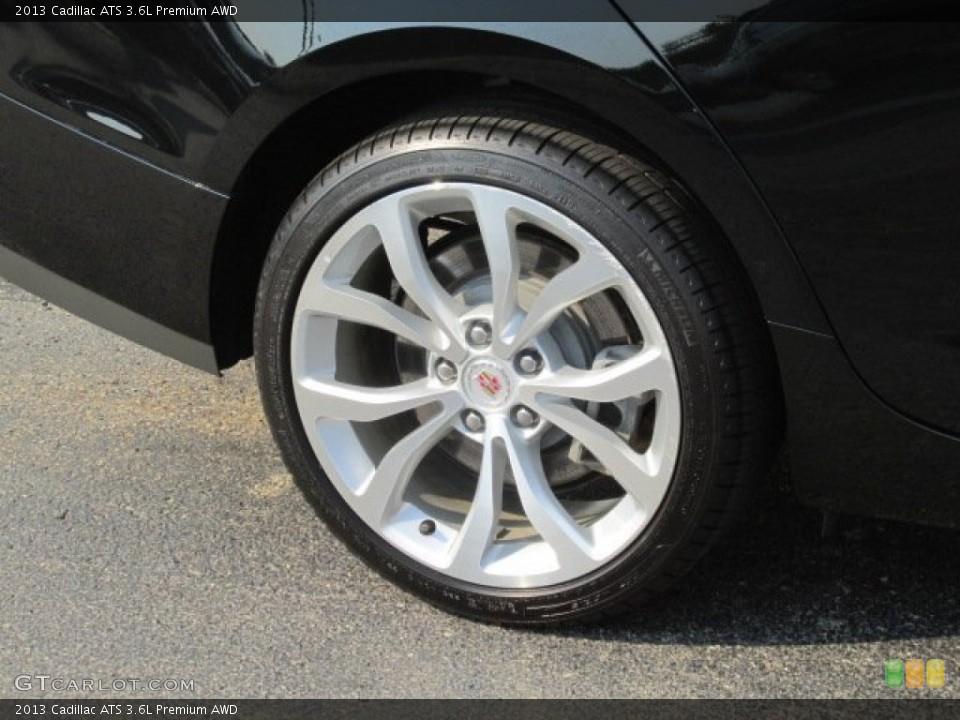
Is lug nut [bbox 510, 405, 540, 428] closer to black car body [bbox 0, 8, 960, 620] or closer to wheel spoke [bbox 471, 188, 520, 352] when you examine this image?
wheel spoke [bbox 471, 188, 520, 352]

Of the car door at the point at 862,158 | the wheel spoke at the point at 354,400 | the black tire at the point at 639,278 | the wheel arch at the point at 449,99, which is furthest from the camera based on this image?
the wheel spoke at the point at 354,400

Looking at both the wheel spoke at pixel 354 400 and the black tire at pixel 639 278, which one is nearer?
the black tire at pixel 639 278

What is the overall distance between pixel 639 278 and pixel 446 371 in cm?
43

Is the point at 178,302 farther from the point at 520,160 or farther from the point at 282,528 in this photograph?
the point at 520,160

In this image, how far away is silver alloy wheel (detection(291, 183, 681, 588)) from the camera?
226 centimetres

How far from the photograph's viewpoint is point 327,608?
254cm

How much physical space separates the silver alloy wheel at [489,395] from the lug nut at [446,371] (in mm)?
10

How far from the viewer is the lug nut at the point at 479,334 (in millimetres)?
2371

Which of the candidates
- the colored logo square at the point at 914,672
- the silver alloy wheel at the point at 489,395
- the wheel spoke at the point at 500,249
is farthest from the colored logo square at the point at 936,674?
the wheel spoke at the point at 500,249

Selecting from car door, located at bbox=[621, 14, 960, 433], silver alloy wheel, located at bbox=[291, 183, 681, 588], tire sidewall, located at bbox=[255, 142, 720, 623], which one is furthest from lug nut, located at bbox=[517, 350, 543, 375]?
car door, located at bbox=[621, 14, 960, 433]

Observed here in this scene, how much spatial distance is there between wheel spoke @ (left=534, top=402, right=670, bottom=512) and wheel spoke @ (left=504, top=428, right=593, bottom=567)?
0.28ft

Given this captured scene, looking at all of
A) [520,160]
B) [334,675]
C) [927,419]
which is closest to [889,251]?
[927,419]

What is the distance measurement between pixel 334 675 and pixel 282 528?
19.1 inches

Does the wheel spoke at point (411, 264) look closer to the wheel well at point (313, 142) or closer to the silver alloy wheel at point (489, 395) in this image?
the silver alloy wheel at point (489, 395)
